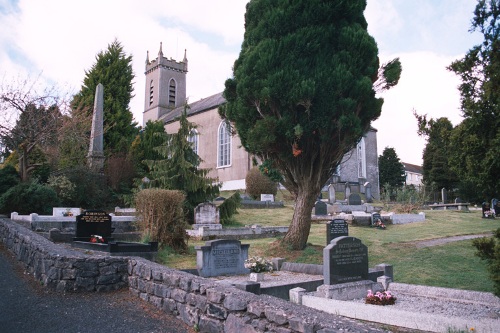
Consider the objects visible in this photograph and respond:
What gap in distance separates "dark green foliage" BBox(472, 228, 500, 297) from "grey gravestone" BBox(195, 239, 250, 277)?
6199 millimetres

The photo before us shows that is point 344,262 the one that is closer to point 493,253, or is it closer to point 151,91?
point 493,253

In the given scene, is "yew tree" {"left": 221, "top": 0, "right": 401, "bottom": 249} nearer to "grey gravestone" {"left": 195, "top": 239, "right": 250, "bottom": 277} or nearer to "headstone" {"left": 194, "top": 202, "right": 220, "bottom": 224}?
"grey gravestone" {"left": 195, "top": 239, "right": 250, "bottom": 277}

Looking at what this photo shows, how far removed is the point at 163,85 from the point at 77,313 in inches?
2019

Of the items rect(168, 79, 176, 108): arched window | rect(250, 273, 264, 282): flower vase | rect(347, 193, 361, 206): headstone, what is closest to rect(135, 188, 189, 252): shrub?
rect(250, 273, 264, 282): flower vase

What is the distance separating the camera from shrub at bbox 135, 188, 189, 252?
11.8m

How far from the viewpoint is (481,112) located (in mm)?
7680

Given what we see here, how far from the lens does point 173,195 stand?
1199cm

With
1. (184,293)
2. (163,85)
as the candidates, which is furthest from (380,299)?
(163,85)

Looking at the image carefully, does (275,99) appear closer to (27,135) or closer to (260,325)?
(260,325)

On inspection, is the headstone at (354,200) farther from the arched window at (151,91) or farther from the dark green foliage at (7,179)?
the arched window at (151,91)

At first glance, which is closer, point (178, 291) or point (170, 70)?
point (178, 291)

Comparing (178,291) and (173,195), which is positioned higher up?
(173,195)

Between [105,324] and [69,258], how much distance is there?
197cm

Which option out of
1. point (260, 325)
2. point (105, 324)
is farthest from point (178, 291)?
point (260, 325)
